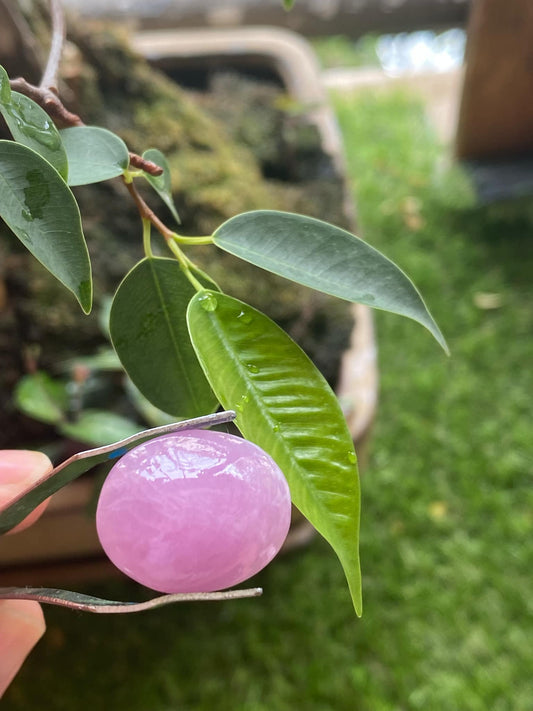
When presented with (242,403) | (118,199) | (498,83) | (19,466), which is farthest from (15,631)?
(498,83)

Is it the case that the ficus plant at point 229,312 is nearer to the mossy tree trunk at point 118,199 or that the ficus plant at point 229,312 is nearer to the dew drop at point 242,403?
the dew drop at point 242,403

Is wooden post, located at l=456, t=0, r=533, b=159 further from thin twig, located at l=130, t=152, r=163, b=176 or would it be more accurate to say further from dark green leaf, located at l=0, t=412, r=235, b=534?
dark green leaf, located at l=0, t=412, r=235, b=534

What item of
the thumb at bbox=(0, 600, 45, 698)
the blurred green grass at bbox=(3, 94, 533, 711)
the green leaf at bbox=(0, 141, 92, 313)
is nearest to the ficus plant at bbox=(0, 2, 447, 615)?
the green leaf at bbox=(0, 141, 92, 313)

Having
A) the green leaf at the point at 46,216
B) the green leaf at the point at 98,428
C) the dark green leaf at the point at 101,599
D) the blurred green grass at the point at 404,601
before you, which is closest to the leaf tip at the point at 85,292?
the green leaf at the point at 46,216

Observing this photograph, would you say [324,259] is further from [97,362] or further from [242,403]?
[97,362]

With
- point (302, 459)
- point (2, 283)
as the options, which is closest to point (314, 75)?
point (2, 283)

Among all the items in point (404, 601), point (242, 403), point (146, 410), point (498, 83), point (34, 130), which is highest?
point (34, 130)
